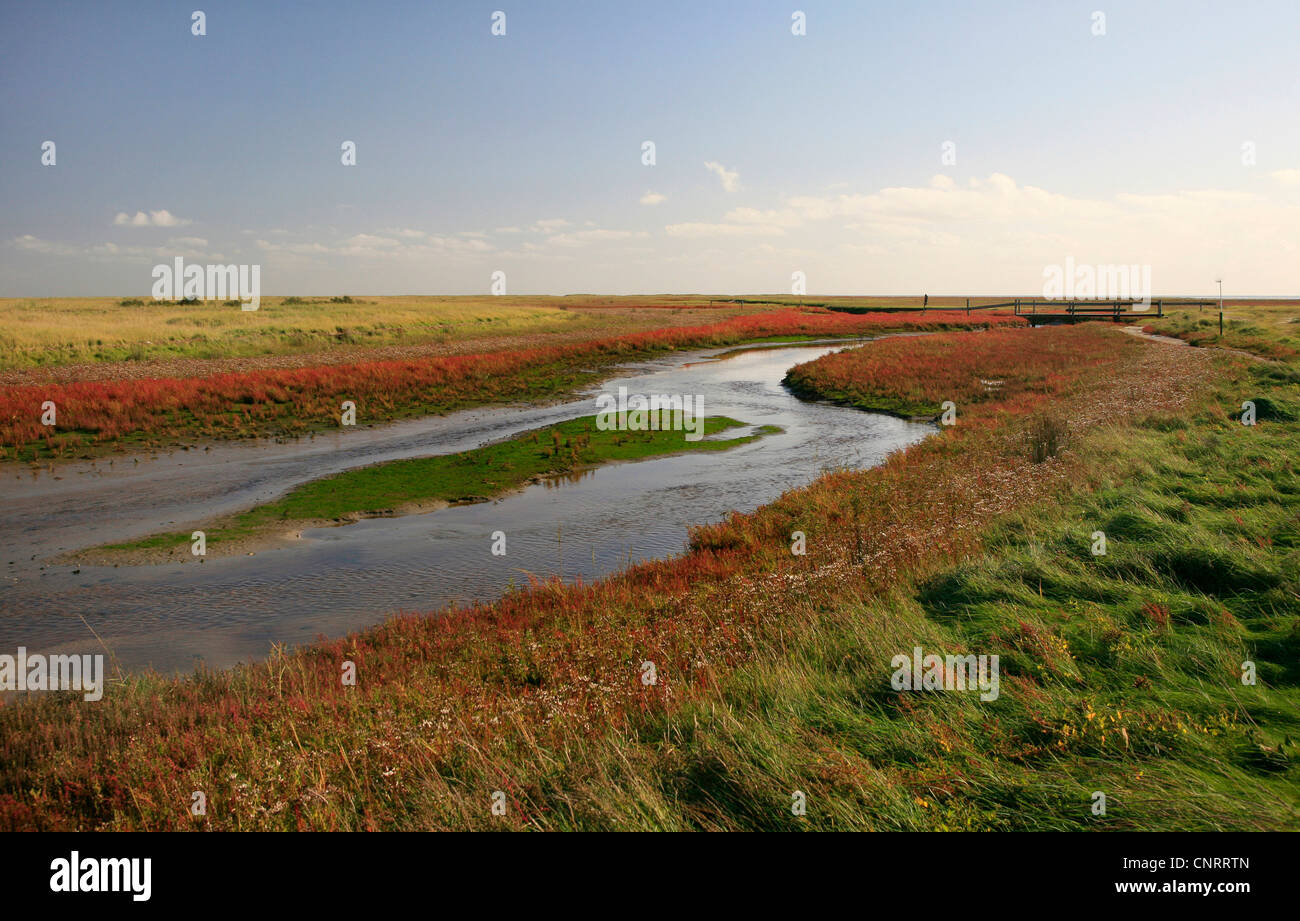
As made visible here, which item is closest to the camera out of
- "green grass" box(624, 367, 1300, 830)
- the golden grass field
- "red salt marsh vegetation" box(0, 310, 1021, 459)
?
"green grass" box(624, 367, 1300, 830)

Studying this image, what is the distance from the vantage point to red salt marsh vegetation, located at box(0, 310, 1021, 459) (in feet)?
84.4

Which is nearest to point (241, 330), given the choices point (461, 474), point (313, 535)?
point (461, 474)

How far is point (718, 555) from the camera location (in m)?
13.3

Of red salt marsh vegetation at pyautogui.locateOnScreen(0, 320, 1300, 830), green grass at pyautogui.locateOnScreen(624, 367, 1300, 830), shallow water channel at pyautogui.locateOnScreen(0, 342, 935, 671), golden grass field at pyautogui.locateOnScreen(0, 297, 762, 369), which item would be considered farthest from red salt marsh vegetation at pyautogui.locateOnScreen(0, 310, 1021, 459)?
green grass at pyautogui.locateOnScreen(624, 367, 1300, 830)

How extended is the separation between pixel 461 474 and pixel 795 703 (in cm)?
1670

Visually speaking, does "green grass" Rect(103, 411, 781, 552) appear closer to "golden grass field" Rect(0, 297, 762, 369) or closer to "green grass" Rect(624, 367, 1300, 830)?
"green grass" Rect(624, 367, 1300, 830)

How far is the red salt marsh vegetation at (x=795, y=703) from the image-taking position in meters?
4.65

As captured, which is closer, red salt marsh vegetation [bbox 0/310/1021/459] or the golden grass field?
red salt marsh vegetation [bbox 0/310/1021/459]

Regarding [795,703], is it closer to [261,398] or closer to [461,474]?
[461,474]

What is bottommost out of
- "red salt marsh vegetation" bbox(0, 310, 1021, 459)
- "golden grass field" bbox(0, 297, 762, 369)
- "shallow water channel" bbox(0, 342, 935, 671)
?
"shallow water channel" bbox(0, 342, 935, 671)

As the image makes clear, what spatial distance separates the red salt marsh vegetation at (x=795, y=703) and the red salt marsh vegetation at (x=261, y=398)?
21104 mm

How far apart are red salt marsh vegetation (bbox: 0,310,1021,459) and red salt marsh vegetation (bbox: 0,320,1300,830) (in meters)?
21.1
